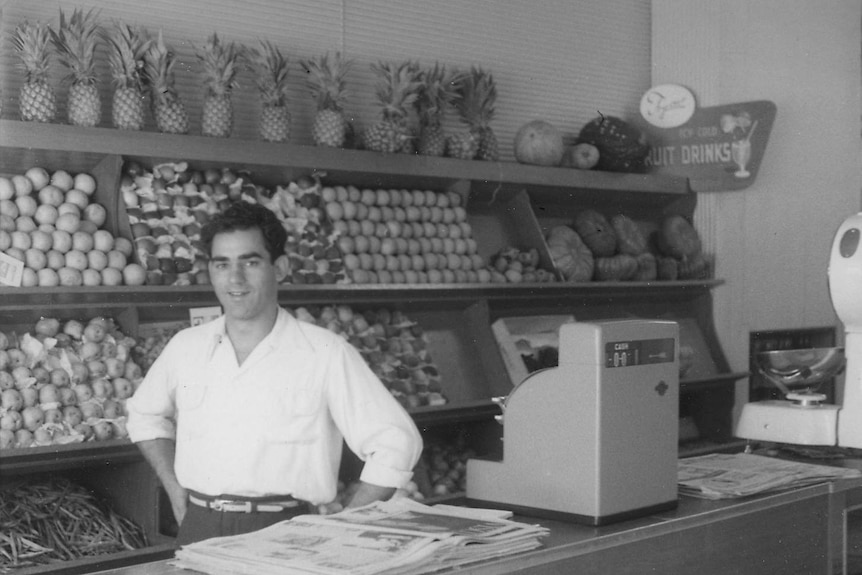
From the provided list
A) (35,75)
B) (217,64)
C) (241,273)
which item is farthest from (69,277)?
(241,273)

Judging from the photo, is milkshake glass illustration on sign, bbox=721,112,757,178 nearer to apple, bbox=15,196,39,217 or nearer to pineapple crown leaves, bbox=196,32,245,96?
pineapple crown leaves, bbox=196,32,245,96

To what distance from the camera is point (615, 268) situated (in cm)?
621

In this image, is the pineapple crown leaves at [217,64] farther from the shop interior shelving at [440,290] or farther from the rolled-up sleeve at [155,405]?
the rolled-up sleeve at [155,405]

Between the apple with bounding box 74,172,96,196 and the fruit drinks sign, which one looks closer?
the apple with bounding box 74,172,96,196

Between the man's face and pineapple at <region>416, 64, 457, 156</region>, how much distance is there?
7.23ft

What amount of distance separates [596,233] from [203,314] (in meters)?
2.53

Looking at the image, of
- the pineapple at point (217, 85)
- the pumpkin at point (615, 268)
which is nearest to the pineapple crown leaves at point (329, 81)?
the pineapple at point (217, 85)

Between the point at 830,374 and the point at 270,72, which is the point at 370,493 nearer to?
the point at 830,374

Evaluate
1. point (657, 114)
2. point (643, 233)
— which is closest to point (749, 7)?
point (657, 114)

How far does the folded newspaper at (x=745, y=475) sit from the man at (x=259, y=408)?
31.4 inches

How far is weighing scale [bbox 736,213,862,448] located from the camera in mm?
3500

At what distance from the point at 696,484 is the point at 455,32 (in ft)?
12.6

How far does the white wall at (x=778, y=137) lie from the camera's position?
22.9 ft

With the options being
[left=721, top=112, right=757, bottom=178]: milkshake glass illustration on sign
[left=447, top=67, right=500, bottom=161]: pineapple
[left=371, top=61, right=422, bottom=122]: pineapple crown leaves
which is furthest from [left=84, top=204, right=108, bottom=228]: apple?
[left=721, top=112, right=757, bottom=178]: milkshake glass illustration on sign
